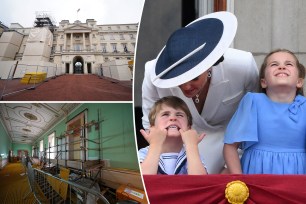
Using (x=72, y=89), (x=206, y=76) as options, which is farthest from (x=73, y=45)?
(x=206, y=76)

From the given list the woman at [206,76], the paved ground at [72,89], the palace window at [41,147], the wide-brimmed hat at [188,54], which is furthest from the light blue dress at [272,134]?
the palace window at [41,147]

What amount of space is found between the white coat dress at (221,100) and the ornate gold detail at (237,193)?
15cm

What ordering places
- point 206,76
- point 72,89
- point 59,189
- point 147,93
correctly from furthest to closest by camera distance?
point 206,76, point 147,93, point 59,189, point 72,89

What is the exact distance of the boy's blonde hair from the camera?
1.38 meters

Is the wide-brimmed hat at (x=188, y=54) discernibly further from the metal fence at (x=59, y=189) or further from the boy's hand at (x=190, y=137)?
the metal fence at (x=59, y=189)

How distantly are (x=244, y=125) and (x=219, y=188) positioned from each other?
21cm

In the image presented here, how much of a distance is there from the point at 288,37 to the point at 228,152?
570 mm

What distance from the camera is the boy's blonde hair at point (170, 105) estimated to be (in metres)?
1.38

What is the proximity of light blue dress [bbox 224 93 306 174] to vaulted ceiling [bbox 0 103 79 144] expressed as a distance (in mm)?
579

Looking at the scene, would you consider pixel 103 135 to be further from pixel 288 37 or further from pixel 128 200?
pixel 288 37

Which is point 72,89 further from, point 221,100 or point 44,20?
point 221,100

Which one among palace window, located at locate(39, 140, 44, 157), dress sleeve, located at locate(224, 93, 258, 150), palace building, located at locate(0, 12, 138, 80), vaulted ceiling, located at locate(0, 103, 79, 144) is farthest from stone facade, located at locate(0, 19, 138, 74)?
dress sleeve, located at locate(224, 93, 258, 150)

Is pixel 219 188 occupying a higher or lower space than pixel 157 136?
lower

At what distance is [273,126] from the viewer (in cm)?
143
